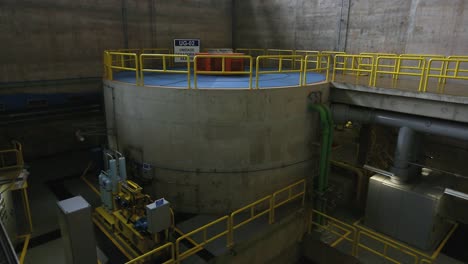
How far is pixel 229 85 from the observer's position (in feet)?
36.3

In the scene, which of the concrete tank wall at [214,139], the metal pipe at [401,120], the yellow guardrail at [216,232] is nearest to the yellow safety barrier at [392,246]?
the yellow guardrail at [216,232]

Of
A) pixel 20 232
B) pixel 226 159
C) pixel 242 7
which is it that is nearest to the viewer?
pixel 20 232

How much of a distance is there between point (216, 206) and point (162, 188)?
1955mm

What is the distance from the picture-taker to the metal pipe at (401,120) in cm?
967

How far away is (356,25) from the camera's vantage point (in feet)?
50.6

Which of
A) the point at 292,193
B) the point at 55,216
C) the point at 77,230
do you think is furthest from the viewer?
the point at 292,193

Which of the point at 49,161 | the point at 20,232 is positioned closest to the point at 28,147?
the point at 49,161

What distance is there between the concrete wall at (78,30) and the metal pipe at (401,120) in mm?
10505

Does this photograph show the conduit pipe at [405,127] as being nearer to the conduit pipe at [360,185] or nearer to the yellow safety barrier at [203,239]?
the conduit pipe at [360,185]

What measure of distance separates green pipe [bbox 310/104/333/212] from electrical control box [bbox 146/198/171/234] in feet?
19.7

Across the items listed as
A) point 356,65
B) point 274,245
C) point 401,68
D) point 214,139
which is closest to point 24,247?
point 214,139

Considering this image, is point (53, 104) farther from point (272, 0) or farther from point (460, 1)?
point (460, 1)

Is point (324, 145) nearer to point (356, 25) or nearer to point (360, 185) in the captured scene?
point (360, 185)

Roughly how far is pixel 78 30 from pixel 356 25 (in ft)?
42.5
